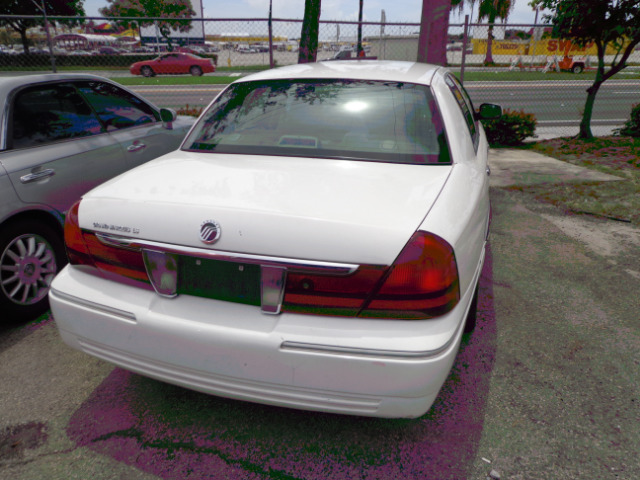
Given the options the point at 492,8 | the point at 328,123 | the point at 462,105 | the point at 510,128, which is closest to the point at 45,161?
the point at 328,123

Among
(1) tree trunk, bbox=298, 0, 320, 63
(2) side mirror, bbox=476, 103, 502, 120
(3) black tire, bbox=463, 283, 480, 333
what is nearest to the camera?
(3) black tire, bbox=463, 283, 480, 333

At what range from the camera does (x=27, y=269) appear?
3295 millimetres

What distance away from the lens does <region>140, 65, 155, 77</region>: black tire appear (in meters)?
27.0

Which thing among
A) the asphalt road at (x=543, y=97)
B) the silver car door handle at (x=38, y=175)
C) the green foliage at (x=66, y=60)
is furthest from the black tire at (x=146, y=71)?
the silver car door handle at (x=38, y=175)

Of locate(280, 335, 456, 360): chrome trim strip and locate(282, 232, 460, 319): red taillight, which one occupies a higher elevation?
locate(282, 232, 460, 319): red taillight

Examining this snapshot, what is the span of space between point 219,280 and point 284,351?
15.2 inches

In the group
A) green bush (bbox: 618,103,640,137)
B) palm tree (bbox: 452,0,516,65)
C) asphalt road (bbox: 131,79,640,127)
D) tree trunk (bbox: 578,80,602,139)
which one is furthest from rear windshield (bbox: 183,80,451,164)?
palm tree (bbox: 452,0,516,65)

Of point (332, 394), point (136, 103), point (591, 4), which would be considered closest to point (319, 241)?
point (332, 394)

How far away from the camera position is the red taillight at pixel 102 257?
81.4 inches

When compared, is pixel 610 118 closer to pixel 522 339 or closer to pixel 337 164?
pixel 522 339

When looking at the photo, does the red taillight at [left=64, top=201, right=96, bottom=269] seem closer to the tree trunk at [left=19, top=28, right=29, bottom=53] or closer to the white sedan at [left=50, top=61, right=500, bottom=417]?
the white sedan at [left=50, top=61, right=500, bottom=417]

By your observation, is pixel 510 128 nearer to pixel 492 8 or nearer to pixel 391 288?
pixel 391 288

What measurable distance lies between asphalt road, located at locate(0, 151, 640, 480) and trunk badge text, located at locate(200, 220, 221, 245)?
3.35 feet

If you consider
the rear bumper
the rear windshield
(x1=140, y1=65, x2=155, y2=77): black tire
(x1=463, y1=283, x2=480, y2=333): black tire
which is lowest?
(x1=140, y1=65, x2=155, y2=77): black tire
